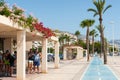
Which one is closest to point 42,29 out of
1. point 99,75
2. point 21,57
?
point 21,57

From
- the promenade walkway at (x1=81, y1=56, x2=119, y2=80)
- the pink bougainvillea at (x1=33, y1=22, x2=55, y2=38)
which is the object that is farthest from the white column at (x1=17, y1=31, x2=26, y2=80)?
the promenade walkway at (x1=81, y1=56, x2=119, y2=80)

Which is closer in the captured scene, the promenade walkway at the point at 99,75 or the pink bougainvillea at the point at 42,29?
the pink bougainvillea at the point at 42,29

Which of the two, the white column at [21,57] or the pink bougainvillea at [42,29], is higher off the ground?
the pink bougainvillea at [42,29]

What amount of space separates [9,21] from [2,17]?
1051 millimetres

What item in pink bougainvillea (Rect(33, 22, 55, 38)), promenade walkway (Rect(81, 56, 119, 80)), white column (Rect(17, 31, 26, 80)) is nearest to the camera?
white column (Rect(17, 31, 26, 80))

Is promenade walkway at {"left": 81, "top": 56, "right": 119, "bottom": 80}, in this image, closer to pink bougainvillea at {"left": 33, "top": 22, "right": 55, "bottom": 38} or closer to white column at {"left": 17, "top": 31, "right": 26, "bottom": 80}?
pink bougainvillea at {"left": 33, "top": 22, "right": 55, "bottom": 38}

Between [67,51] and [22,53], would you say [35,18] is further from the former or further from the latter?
[67,51]

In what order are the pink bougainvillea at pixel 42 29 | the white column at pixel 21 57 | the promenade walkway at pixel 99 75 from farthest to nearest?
the promenade walkway at pixel 99 75, the pink bougainvillea at pixel 42 29, the white column at pixel 21 57

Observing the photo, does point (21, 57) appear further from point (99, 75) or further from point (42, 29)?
point (99, 75)

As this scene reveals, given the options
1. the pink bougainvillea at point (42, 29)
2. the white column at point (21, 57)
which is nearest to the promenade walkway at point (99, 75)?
the pink bougainvillea at point (42, 29)

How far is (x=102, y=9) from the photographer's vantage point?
187ft

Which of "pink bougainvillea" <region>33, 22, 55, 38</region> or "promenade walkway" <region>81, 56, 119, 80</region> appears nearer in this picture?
"pink bougainvillea" <region>33, 22, 55, 38</region>

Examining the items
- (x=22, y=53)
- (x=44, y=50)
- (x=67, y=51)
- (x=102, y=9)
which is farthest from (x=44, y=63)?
(x=67, y=51)

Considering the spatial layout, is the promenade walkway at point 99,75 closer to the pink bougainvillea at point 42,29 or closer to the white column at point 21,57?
the pink bougainvillea at point 42,29
